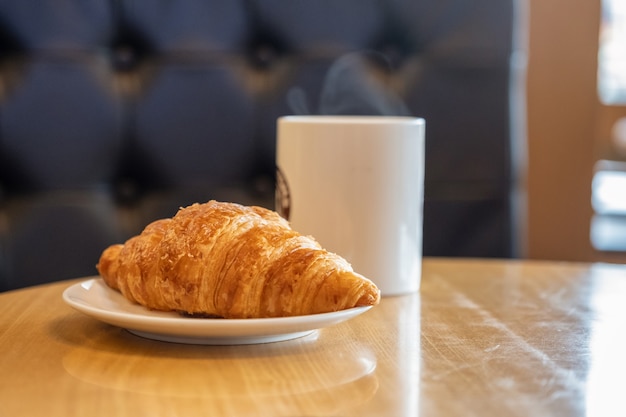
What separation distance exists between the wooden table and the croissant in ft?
0.08

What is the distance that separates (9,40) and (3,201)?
188 millimetres

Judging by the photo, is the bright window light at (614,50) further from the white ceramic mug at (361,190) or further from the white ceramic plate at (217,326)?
the white ceramic plate at (217,326)

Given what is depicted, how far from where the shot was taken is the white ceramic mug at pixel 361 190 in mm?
632

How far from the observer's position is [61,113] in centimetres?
99

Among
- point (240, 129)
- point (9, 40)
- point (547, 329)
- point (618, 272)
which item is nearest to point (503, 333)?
point (547, 329)

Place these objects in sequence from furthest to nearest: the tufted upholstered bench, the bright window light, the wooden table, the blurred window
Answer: the bright window light < the blurred window < the tufted upholstered bench < the wooden table

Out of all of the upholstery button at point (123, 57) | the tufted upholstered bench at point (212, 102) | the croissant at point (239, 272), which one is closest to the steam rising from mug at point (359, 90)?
the tufted upholstered bench at point (212, 102)

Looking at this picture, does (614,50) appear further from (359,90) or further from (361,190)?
(361,190)

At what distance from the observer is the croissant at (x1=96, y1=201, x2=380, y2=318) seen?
18.2 inches

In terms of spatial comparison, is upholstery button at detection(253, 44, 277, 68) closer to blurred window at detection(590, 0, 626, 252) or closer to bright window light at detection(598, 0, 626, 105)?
blurred window at detection(590, 0, 626, 252)

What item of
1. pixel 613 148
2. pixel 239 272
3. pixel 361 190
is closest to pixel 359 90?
pixel 361 190

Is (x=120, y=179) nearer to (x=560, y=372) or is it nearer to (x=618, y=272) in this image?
(x=618, y=272)

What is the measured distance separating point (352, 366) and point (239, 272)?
8 centimetres

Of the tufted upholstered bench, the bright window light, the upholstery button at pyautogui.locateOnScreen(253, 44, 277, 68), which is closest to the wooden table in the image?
the tufted upholstered bench
